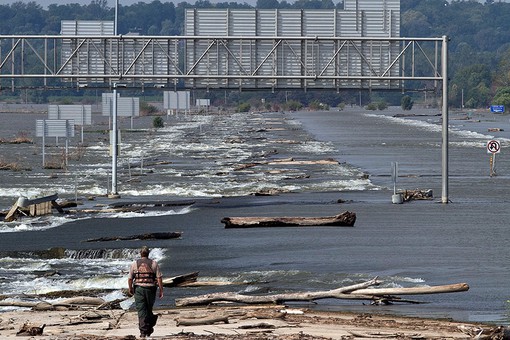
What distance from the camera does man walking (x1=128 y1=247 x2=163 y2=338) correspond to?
20.7 metres

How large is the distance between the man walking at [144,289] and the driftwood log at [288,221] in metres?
19.7

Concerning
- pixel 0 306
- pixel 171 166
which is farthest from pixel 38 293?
pixel 171 166

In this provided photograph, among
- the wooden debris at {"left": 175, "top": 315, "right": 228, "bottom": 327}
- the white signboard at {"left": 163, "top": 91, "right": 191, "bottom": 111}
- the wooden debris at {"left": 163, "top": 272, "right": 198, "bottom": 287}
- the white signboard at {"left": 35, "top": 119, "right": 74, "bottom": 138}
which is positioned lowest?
the white signboard at {"left": 163, "top": 91, "right": 191, "bottom": 111}

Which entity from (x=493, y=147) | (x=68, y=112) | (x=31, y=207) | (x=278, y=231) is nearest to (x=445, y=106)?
(x=278, y=231)

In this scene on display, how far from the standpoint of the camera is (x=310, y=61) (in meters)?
51.0

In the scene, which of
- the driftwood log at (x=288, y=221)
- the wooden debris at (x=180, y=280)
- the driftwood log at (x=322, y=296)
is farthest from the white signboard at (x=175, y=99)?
the driftwood log at (x=322, y=296)

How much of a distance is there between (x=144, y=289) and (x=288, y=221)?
1993 centimetres

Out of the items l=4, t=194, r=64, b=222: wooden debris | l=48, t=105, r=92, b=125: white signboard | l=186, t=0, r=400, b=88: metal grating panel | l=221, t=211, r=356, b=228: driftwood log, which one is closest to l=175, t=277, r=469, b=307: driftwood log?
l=221, t=211, r=356, b=228: driftwood log

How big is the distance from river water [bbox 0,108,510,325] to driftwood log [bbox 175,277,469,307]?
0.23 meters

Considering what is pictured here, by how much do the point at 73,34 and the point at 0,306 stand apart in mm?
26621

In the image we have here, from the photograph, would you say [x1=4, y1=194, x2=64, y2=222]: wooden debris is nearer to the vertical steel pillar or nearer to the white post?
the white post

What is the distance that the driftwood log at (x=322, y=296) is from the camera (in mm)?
25047

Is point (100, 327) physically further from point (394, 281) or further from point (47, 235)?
point (47, 235)

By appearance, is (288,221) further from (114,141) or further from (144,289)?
(144,289)
